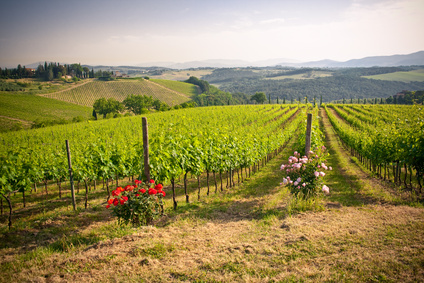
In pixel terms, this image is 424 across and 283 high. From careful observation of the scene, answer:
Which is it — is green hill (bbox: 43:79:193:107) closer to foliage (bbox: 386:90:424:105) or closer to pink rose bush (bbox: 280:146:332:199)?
foliage (bbox: 386:90:424:105)

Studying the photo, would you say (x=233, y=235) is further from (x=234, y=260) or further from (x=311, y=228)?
(x=311, y=228)

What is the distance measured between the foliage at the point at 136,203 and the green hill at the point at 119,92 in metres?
71.9

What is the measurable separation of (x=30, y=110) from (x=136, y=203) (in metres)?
67.3

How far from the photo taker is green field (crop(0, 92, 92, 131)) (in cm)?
4749

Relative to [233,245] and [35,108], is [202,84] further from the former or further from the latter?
[233,245]

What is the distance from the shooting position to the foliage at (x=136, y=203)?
5205 millimetres

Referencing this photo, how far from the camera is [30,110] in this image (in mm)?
55906

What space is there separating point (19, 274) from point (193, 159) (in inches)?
220

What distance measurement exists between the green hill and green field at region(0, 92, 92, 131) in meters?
7.79

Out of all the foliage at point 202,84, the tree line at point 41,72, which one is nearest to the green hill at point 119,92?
the foliage at point 202,84

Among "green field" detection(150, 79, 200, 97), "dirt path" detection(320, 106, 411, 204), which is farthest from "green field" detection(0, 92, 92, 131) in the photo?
"dirt path" detection(320, 106, 411, 204)

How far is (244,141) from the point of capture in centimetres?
1255

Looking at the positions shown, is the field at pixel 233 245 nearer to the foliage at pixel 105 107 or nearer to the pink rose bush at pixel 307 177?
the pink rose bush at pixel 307 177

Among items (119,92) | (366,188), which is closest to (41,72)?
(119,92)
